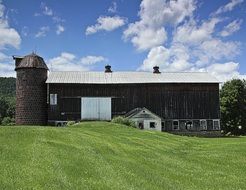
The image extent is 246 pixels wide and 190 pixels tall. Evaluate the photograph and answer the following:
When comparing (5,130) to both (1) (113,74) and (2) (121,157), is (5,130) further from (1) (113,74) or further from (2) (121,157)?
(1) (113,74)

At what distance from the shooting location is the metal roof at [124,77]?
224ft

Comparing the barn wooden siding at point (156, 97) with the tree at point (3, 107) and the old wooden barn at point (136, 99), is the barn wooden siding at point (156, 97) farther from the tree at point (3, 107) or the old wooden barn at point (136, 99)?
the tree at point (3, 107)

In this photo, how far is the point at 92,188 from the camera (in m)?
14.7

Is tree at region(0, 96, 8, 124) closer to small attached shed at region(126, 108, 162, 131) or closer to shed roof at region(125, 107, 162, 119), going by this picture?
shed roof at region(125, 107, 162, 119)

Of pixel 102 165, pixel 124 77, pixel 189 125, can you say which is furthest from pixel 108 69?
pixel 102 165

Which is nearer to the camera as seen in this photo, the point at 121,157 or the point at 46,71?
the point at 121,157

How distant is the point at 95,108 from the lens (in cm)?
6700

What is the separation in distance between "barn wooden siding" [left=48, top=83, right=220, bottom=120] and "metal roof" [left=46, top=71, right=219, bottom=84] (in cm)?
77

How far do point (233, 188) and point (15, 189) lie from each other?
856cm

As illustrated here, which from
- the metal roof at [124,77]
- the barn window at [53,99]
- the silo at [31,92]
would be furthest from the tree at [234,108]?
the silo at [31,92]

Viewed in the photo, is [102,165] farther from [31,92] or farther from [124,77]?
[124,77]

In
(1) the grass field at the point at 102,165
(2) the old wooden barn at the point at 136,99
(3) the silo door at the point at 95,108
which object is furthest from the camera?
(2) the old wooden barn at the point at 136,99

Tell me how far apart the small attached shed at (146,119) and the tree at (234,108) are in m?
25.1

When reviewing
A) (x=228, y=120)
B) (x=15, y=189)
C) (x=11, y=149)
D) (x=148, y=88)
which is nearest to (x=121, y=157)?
(x=11, y=149)
